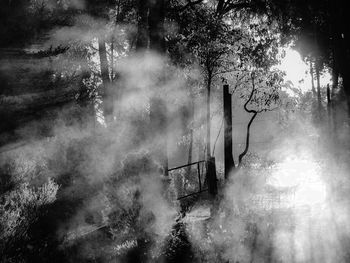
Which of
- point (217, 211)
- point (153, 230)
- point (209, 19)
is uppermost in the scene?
point (209, 19)

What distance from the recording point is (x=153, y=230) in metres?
6.67

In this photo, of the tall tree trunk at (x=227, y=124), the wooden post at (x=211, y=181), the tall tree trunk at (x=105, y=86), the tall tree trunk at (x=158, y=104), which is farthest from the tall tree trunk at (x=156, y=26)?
the tall tree trunk at (x=105, y=86)

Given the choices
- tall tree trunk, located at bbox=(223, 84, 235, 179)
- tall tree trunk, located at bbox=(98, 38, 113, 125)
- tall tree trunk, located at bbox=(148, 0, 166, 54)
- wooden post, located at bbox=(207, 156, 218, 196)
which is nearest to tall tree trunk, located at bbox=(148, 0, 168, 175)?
tall tree trunk, located at bbox=(148, 0, 166, 54)

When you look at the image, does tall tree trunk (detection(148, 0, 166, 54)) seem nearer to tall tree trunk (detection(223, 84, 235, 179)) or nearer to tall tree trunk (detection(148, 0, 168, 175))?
tall tree trunk (detection(148, 0, 168, 175))

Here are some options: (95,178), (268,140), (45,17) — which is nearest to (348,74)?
(95,178)

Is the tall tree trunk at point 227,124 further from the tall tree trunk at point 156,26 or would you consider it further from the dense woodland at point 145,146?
the tall tree trunk at point 156,26

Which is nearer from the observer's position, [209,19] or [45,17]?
[45,17]

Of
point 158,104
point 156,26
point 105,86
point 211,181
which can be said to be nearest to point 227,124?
point 158,104

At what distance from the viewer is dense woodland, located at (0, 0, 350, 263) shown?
668cm

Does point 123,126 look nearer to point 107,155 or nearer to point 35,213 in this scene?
point 107,155

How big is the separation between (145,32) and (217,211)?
24.1ft

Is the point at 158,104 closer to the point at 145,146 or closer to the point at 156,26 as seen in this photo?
the point at 145,146

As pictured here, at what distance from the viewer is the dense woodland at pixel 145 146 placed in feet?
21.9

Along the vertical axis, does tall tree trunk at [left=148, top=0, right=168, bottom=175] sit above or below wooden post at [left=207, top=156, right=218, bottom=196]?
above
